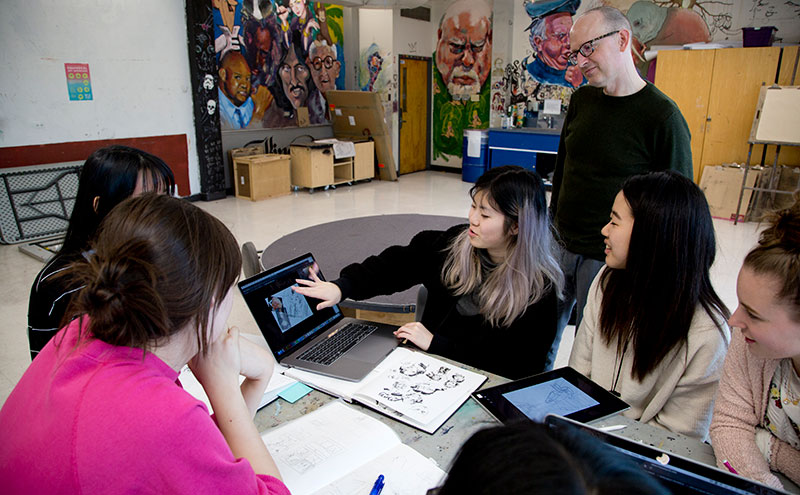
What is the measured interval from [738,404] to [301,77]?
776cm

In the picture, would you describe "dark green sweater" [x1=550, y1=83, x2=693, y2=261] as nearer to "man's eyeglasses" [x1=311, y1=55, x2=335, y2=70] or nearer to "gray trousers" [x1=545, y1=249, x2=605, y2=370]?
"gray trousers" [x1=545, y1=249, x2=605, y2=370]

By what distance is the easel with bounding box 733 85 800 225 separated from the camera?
5523 mm

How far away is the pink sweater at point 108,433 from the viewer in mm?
725

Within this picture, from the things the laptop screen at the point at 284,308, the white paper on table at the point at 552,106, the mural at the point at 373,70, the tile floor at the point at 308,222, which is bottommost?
the tile floor at the point at 308,222

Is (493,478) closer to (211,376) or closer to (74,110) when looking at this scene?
(211,376)

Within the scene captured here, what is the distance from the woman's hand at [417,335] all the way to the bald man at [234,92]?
6.23 metres

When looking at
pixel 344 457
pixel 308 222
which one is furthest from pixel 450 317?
pixel 308 222

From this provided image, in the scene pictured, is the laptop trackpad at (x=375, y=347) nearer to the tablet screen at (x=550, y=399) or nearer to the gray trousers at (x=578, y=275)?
the tablet screen at (x=550, y=399)

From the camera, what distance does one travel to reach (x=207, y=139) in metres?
6.86

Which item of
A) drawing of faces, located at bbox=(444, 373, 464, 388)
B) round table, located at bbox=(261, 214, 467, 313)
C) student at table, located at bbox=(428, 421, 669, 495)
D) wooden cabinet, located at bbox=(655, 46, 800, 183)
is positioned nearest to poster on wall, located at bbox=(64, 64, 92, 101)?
round table, located at bbox=(261, 214, 467, 313)

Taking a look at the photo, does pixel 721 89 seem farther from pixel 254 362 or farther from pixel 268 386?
pixel 254 362

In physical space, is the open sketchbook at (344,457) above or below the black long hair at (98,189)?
below

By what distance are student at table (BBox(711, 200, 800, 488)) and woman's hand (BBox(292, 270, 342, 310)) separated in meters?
1.10

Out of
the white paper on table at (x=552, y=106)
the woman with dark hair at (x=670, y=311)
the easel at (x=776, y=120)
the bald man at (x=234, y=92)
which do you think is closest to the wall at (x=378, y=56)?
the bald man at (x=234, y=92)
